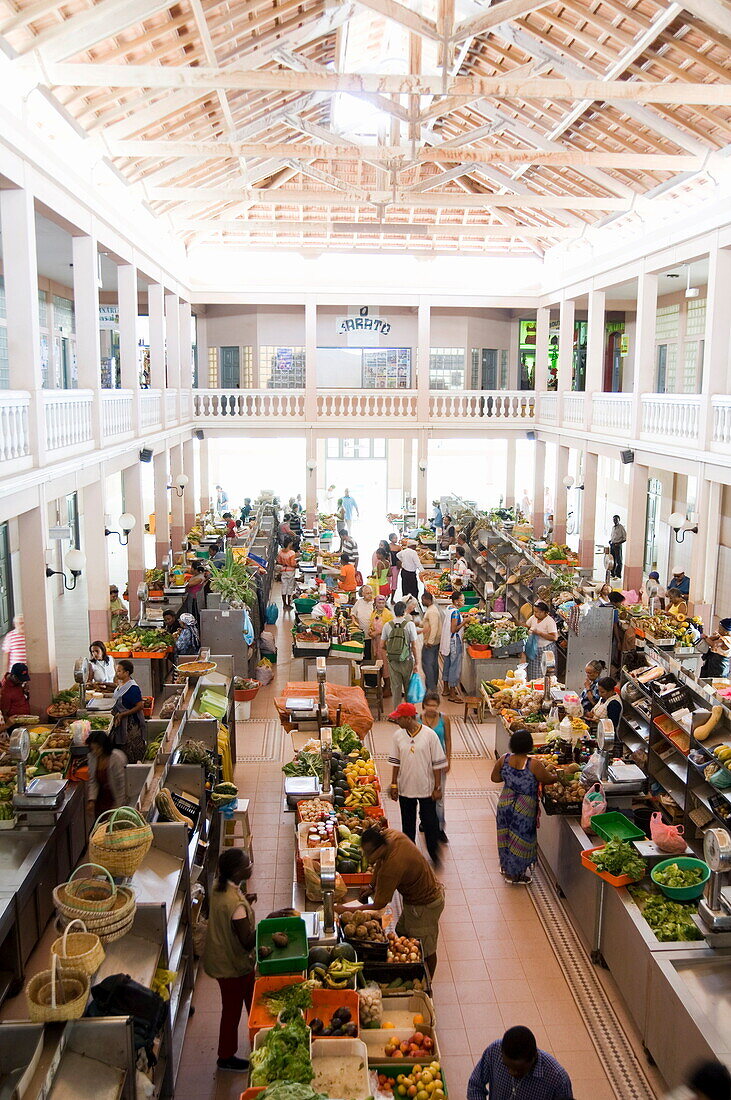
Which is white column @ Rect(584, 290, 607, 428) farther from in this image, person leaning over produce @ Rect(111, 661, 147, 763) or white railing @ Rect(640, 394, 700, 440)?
person leaning over produce @ Rect(111, 661, 147, 763)

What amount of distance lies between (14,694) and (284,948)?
5.87 meters

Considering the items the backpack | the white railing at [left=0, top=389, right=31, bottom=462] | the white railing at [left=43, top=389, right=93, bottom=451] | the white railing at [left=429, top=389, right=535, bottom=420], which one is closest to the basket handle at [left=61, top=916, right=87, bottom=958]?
the white railing at [left=0, top=389, right=31, bottom=462]

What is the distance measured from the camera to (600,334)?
19562 mm

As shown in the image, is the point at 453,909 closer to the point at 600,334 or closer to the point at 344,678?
the point at 344,678

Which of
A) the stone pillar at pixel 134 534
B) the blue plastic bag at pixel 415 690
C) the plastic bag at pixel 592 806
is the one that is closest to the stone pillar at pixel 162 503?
the stone pillar at pixel 134 534

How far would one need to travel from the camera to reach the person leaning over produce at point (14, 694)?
10836mm

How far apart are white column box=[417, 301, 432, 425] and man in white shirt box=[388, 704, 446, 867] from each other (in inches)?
629

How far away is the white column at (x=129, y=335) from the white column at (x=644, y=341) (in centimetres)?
889

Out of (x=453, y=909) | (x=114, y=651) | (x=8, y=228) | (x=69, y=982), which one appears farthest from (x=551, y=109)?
(x=69, y=982)

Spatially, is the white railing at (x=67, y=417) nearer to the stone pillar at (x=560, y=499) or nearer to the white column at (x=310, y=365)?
the white column at (x=310, y=365)

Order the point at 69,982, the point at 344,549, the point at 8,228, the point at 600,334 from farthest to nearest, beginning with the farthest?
the point at 344,549 < the point at 600,334 < the point at 8,228 < the point at 69,982

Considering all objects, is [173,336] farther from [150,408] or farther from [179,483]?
[150,408]

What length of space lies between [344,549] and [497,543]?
3389 mm

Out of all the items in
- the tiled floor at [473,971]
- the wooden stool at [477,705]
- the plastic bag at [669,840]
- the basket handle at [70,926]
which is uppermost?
the basket handle at [70,926]
